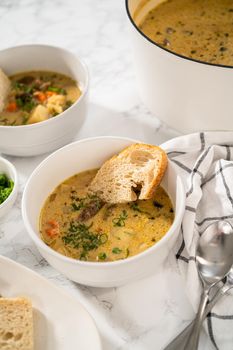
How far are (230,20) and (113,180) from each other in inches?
29.3

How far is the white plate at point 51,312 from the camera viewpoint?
60.2 inches

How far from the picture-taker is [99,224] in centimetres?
172

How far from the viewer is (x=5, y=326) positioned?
5.18ft

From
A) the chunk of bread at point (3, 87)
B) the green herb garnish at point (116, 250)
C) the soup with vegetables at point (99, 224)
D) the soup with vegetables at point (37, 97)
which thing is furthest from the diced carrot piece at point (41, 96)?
the green herb garnish at point (116, 250)

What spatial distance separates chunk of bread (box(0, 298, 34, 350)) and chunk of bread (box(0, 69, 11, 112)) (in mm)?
796

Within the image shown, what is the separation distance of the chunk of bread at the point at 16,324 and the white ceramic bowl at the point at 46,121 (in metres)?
0.59

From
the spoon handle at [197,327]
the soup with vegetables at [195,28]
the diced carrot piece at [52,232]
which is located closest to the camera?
the spoon handle at [197,327]

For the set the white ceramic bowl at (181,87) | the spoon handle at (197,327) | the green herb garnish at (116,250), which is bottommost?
the spoon handle at (197,327)

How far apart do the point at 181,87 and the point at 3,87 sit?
692mm

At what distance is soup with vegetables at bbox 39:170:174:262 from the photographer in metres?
1.65

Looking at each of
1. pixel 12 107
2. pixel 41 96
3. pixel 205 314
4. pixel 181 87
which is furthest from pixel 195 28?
pixel 205 314

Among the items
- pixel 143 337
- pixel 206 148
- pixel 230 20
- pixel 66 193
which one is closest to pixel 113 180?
pixel 66 193

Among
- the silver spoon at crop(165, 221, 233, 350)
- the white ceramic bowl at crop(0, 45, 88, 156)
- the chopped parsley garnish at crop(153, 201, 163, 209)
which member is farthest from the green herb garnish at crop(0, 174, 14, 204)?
the silver spoon at crop(165, 221, 233, 350)

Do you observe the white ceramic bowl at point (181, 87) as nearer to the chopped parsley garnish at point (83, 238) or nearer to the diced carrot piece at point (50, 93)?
the diced carrot piece at point (50, 93)
